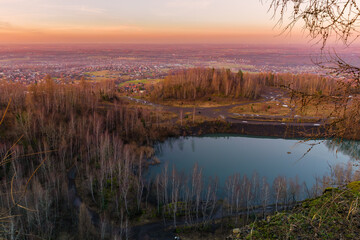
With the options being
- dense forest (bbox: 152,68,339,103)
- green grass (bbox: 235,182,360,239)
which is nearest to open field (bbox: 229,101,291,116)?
dense forest (bbox: 152,68,339,103)

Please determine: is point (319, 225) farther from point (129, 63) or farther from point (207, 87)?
point (129, 63)

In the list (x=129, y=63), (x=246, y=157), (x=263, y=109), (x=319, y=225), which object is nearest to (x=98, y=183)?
(x=246, y=157)

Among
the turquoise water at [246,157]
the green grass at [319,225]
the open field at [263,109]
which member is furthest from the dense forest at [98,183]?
the open field at [263,109]

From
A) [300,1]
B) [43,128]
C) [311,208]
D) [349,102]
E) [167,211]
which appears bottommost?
[167,211]

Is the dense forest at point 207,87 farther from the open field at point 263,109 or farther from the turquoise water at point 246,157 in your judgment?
the turquoise water at point 246,157

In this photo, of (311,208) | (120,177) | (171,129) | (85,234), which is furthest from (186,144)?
(311,208)

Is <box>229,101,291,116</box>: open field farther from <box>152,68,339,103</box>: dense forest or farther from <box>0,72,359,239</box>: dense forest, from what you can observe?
<box>0,72,359,239</box>: dense forest

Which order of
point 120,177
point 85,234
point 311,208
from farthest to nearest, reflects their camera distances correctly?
point 120,177 < point 85,234 < point 311,208

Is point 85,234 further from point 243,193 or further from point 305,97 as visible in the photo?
point 305,97
